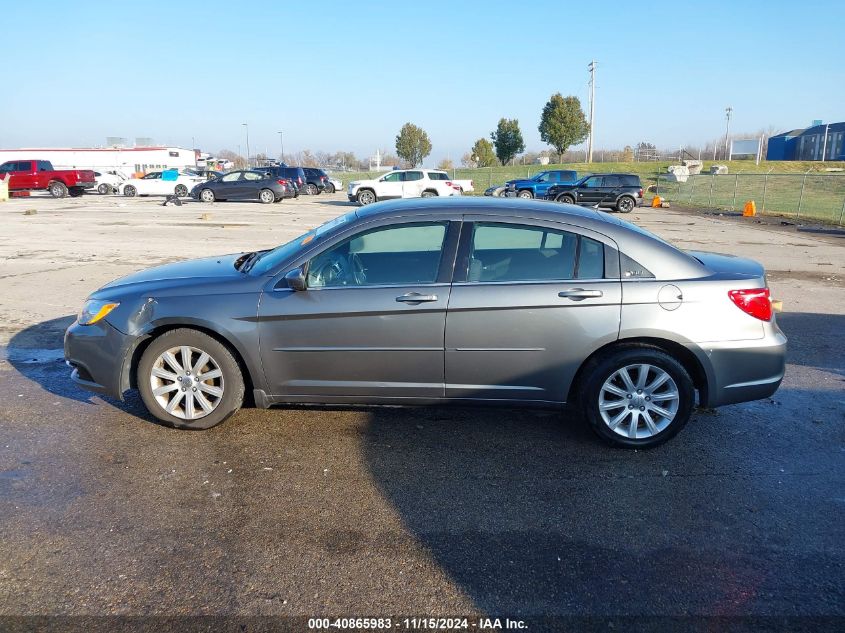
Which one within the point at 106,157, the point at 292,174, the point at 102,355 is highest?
the point at 106,157

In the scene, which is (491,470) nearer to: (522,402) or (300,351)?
(522,402)

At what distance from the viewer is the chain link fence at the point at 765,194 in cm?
2859

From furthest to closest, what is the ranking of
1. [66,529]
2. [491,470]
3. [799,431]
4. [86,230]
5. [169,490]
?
[86,230] < [799,431] < [491,470] < [169,490] < [66,529]

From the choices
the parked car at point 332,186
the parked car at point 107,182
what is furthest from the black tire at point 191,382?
the parked car at point 107,182

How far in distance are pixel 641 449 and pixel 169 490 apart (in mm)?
2987

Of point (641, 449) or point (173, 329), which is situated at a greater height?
point (173, 329)

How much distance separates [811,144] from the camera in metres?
88.4

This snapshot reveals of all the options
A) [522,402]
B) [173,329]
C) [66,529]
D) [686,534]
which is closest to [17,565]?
[66,529]

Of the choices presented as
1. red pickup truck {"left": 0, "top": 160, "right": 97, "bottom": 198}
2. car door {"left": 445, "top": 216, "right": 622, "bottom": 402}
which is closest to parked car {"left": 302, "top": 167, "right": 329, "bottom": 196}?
red pickup truck {"left": 0, "top": 160, "right": 97, "bottom": 198}

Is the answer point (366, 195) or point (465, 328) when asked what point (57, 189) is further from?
point (465, 328)

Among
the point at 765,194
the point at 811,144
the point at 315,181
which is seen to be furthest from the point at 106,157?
the point at 811,144

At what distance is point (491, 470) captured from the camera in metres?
4.00

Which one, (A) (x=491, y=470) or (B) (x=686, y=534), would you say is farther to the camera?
(A) (x=491, y=470)

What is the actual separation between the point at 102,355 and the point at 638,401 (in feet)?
11.9
